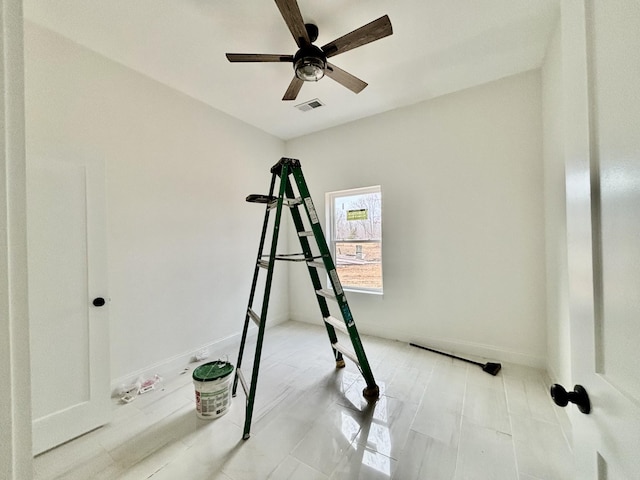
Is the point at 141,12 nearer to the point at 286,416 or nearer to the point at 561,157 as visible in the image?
the point at 286,416

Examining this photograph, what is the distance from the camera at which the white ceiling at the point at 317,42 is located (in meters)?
1.71

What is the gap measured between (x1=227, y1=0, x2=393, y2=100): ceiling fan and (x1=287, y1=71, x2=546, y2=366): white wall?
124 cm

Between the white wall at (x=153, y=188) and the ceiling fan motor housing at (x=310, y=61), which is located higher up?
the ceiling fan motor housing at (x=310, y=61)

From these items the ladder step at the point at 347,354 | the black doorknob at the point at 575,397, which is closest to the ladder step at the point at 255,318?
the ladder step at the point at 347,354

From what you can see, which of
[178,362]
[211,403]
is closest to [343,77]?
[211,403]

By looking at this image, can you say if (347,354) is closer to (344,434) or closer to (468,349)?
(344,434)

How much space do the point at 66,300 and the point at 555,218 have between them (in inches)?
151

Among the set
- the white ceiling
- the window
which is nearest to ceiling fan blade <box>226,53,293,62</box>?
the white ceiling

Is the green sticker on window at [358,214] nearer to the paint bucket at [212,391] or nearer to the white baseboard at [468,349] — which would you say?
the white baseboard at [468,349]

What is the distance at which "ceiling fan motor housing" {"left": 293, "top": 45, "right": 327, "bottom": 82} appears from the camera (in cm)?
175

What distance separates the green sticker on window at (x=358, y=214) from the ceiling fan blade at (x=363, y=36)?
1.99 metres

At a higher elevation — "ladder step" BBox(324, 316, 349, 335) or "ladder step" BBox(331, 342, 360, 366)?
"ladder step" BBox(324, 316, 349, 335)

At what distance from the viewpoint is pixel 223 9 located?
1716 millimetres

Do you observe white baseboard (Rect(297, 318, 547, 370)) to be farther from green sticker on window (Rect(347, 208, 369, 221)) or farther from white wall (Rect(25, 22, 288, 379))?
white wall (Rect(25, 22, 288, 379))
